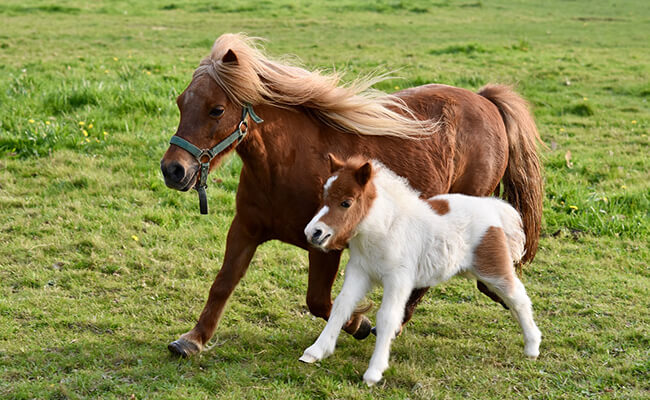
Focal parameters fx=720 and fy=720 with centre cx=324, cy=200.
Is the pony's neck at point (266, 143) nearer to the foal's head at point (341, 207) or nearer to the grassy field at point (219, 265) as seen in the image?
the foal's head at point (341, 207)

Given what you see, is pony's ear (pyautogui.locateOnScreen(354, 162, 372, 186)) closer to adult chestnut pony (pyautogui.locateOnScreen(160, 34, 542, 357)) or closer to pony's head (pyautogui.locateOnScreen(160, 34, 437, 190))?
adult chestnut pony (pyautogui.locateOnScreen(160, 34, 542, 357))

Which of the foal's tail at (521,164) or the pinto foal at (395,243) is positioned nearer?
the pinto foal at (395,243)

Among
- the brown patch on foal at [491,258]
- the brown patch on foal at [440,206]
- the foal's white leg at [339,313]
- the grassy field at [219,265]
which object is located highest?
the brown patch on foal at [440,206]

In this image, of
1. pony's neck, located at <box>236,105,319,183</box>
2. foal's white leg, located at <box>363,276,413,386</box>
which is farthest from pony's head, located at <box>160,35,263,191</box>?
foal's white leg, located at <box>363,276,413,386</box>

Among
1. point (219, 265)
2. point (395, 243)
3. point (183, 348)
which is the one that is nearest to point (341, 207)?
point (395, 243)

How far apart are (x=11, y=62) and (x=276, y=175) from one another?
30.9ft

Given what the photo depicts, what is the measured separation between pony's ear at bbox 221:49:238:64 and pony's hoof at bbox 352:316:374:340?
1.81m

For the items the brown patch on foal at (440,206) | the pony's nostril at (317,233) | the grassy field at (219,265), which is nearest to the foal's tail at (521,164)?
the grassy field at (219,265)

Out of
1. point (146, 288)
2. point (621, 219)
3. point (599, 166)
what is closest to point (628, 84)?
point (599, 166)

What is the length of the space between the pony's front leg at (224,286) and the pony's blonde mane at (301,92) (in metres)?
0.79

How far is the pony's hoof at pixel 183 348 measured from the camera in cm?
419

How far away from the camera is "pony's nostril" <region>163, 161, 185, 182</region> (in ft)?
12.1

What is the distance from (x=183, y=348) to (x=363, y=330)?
1139 millimetres

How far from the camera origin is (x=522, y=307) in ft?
13.7
